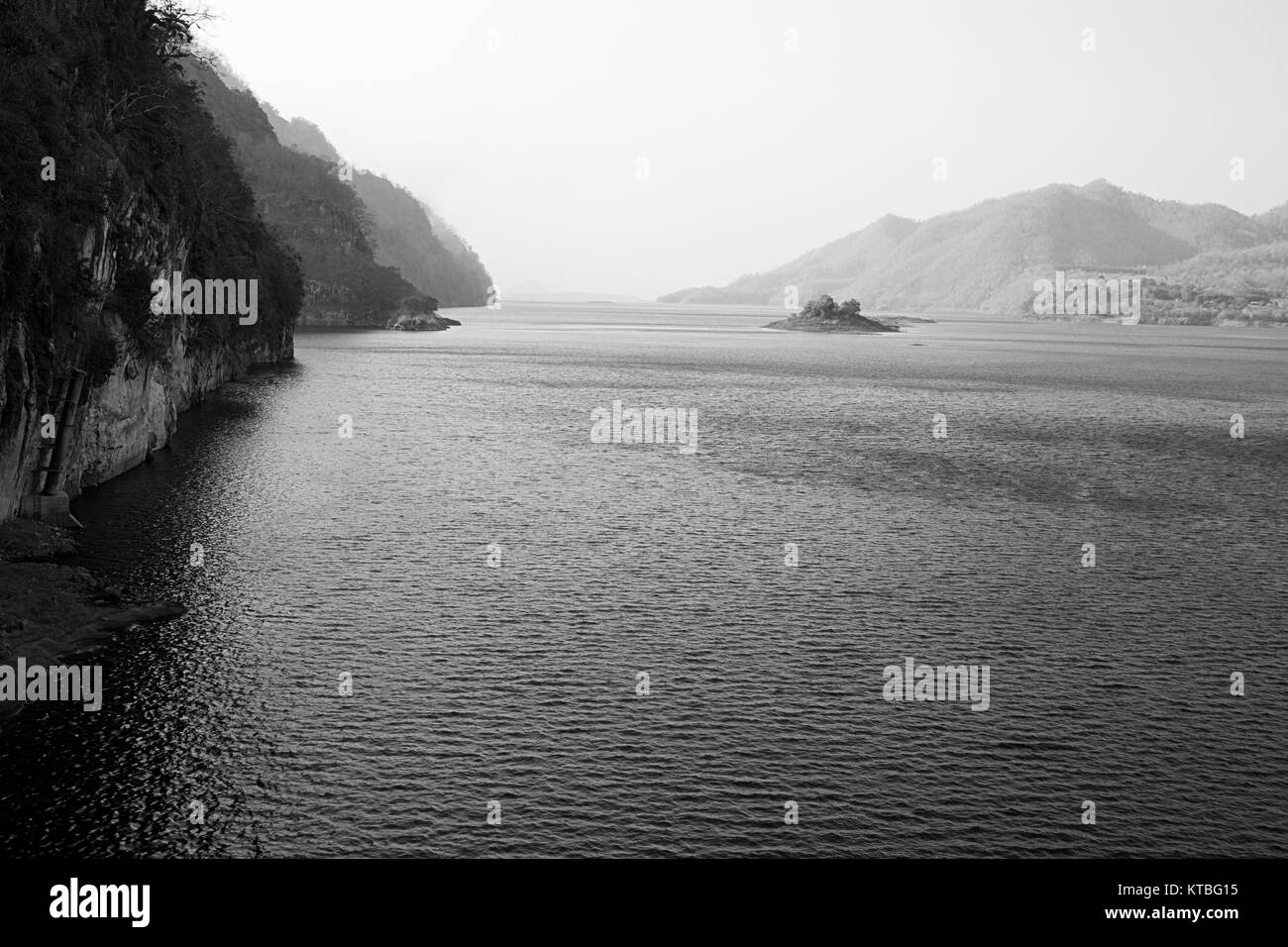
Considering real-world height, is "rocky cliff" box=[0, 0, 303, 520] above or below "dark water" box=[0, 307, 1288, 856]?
above

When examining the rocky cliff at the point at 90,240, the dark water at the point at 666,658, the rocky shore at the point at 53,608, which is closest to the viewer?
the dark water at the point at 666,658

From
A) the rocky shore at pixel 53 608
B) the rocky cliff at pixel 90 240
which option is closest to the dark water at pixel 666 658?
the rocky shore at pixel 53 608

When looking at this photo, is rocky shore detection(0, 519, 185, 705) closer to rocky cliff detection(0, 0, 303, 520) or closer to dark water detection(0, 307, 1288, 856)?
dark water detection(0, 307, 1288, 856)

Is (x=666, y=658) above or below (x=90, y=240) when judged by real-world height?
below

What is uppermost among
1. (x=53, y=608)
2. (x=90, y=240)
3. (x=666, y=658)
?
(x=90, y=240)

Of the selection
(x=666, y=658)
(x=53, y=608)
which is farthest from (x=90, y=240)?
(x=666, y=658)

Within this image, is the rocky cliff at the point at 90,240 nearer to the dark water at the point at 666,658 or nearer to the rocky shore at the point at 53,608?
the dark water at the point at 666,658

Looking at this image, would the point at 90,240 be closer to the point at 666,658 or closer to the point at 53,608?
the point at 53,608

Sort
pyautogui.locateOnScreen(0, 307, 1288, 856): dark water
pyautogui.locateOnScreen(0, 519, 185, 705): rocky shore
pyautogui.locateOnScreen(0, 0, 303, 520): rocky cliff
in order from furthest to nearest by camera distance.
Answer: pyautogui.locateOnScreen(0, 0, 303, 520): rocky cliff → pyautogui.locateOnScreen(0, 519, 185, 705): rocky shore → pyautogui.locateOnScreen(0, 307, 1288, 856): dark water

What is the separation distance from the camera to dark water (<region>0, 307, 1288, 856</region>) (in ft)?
85.6

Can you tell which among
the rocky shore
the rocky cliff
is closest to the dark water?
the rocky shore

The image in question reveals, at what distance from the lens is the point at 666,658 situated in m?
36.9

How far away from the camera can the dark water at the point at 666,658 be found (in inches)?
1027
